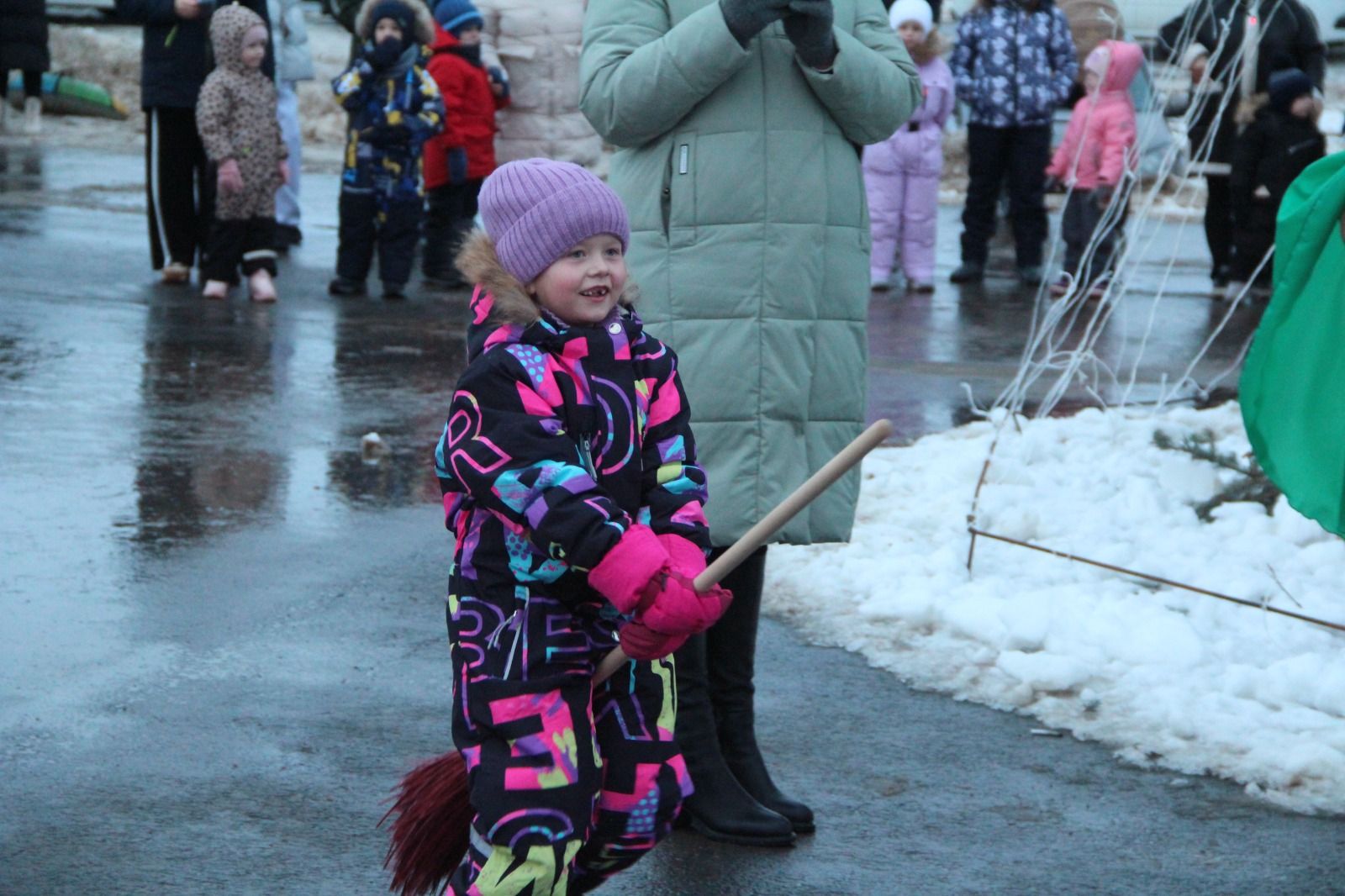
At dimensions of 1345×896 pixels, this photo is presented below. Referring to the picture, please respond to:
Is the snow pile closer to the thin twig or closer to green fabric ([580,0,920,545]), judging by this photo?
the thin twig

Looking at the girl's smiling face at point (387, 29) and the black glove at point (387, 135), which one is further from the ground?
the girl's smiling face at point (387, 29)

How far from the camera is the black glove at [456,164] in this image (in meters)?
11.1

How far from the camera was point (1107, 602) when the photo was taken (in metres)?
5.20

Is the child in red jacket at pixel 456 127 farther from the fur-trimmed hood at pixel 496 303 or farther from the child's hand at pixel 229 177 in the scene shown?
the fur-trimmed hood at pixel 496 303

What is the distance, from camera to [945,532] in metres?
5.91

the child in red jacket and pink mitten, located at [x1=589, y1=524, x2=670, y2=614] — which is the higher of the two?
the child in red jacket

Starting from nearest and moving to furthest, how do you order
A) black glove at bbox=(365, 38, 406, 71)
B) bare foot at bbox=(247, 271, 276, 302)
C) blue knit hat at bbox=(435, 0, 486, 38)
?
bare foot at bbox=(247, 271, 276, 302)
black glove at bbox=(365, 38, 406, 71)
blue knit hat at bbox=(435, 0, 486, 38)

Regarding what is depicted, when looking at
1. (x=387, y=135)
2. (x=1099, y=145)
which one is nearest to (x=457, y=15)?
(x=387, y=135)

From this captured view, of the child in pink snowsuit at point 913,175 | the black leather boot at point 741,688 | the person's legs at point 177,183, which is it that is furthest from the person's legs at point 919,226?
the black leather boot at point 741,688

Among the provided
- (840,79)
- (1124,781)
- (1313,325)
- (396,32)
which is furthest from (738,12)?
(396,32)

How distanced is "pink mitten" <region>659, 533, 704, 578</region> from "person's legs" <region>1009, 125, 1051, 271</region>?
32.1 ft

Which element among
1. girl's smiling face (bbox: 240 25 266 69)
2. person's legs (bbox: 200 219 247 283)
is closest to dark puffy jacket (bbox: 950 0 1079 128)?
girl's smiling face (bbox: 240 25 266 69)

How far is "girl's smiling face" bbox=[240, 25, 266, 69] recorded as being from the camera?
30.9 feet

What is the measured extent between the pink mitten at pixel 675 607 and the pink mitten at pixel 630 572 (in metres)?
0.01
